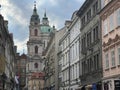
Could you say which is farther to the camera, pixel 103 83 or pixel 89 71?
pixel 89 71

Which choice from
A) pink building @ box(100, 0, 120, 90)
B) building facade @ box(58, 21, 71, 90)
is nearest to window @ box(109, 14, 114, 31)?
pink building @ box(100, 0, 120, 90)

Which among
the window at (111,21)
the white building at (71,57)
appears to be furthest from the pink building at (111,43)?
the white building at (71,57)

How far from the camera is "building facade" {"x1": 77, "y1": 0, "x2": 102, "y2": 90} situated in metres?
45.2

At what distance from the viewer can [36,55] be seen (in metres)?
196

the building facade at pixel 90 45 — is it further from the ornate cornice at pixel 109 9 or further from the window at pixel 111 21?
the window at pixel 111 21

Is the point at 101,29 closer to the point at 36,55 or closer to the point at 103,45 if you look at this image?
the point at 103,45

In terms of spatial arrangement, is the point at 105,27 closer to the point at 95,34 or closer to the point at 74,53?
the point at 95,34

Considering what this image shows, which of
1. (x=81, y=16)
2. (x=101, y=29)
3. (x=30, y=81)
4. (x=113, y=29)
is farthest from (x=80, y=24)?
(x=30, y=81)

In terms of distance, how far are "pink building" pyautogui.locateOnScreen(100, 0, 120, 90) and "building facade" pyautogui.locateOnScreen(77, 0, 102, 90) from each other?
81.3 inches

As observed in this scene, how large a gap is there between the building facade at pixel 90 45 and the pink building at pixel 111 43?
2.07 meters

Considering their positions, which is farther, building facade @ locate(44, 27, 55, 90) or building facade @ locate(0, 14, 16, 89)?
building facade @ locate(44, 27, 55, 90)

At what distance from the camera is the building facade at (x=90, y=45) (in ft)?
148

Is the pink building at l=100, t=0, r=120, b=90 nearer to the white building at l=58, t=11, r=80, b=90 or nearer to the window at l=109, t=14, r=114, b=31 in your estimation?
the window at l=109, t=14, r=114, b=31

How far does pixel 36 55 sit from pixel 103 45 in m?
154
